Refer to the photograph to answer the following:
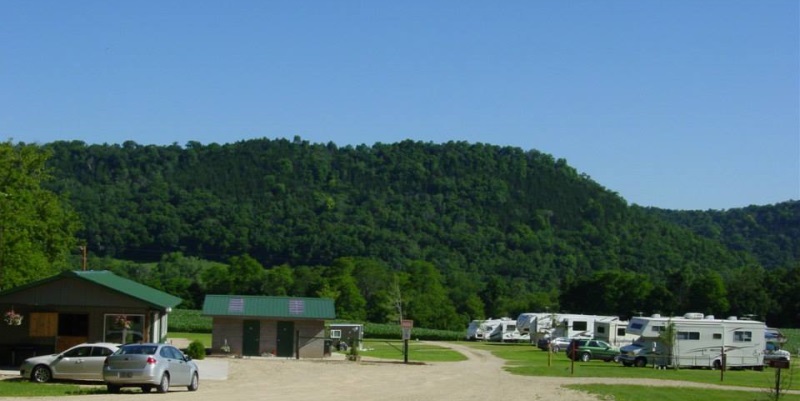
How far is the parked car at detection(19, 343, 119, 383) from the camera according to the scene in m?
30.8

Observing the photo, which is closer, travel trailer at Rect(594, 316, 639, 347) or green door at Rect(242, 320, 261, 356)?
green door at Rect(242, 320, 261, 356)

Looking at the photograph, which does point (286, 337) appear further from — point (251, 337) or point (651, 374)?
point (651, 374)

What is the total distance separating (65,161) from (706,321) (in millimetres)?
163749

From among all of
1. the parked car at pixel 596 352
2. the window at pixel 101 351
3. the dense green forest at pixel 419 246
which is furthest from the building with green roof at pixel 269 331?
the dense green forest at pixel 419 246

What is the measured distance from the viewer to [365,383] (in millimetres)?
35281

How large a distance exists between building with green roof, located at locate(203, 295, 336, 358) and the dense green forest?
53.9 m

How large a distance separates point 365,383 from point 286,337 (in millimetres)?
19173

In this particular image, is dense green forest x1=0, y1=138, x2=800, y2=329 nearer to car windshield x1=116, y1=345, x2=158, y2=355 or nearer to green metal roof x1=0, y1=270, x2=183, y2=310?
green metal roof x1=0, y1=270, x2=183, y2=310

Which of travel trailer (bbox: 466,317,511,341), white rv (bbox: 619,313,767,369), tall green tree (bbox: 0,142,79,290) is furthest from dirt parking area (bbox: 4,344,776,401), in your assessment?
travel trailer (bbox: 466,317,511,341)

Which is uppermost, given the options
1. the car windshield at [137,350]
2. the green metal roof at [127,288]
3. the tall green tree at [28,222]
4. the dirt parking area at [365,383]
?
the tall green tree at [28,222]

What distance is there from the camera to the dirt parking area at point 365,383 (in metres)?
28.5

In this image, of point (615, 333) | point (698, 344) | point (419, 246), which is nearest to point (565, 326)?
point (615, 333)

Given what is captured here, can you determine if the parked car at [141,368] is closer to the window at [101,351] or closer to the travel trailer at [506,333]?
the window at [101,351]

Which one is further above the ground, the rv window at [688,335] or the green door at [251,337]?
the rv window at [688,335]
